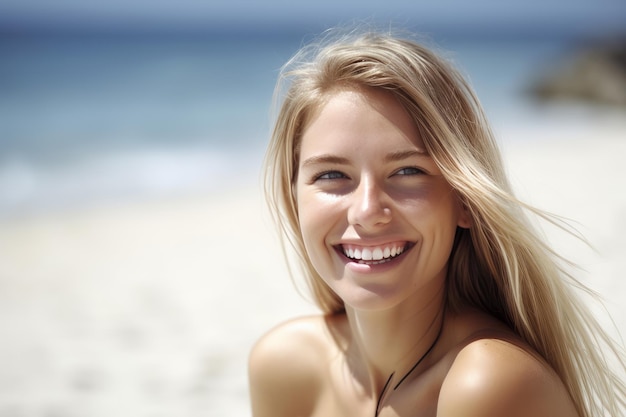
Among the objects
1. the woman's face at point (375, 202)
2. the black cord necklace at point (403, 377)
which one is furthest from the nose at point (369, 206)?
the black cord necklace at point (403, 377)

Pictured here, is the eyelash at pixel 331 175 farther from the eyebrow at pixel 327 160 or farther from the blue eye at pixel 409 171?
the blue eye at pixel 409 171

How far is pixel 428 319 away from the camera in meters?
2.35

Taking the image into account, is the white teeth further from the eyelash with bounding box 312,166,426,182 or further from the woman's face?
the eyelash with bounding box 312,166,426,182

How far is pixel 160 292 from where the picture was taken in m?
5.61

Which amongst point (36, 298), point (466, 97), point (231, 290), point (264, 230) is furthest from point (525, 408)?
point (264, 230)

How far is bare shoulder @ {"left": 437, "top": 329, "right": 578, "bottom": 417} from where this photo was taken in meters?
1.94

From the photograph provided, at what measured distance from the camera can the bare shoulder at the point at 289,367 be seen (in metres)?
2.66

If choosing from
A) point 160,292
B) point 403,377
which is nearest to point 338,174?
point 403,377

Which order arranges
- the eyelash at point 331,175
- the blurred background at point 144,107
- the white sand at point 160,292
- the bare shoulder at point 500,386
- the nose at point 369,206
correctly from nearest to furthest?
the bare shoulder at point 500,386 < the nose at point 369,206 < the eyelash at point 331,175 < the white sand at point 160,292 < the blurred background at point 144,107

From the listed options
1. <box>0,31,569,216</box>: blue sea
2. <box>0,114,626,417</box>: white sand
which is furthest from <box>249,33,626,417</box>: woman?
<box>0,114,626,417</box>: white sand

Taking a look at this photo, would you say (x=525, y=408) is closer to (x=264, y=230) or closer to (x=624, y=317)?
(x=624, y=317)

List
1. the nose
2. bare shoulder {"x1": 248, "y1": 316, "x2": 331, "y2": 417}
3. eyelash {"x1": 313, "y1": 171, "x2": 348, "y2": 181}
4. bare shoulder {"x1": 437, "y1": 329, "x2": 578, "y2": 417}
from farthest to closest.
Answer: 1. bare shoulder {"x1": 248, "y1": 316, "x2": 331, "y2": 417}
2. eyelash {"x1": 313, "y1": 171, "x2": 348, "y2": 181}
3. the nose
4. bare shoulder {"x1": 437, "y1": 329, "x2": 578, "y2": 417}

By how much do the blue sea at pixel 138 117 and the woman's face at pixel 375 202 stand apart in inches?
22.5

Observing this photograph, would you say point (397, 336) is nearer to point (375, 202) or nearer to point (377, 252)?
point (377, 252)
